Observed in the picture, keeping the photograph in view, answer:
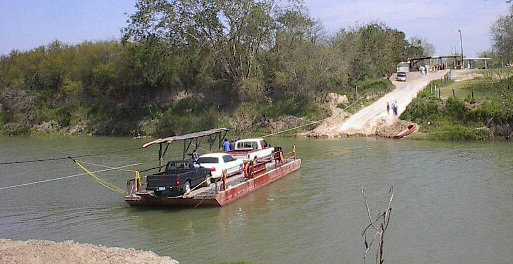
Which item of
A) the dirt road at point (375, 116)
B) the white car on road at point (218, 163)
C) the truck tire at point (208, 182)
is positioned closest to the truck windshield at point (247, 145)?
the white car on road at point (218, 163)

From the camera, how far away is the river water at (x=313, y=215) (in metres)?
17.1

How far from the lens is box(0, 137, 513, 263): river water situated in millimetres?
17125

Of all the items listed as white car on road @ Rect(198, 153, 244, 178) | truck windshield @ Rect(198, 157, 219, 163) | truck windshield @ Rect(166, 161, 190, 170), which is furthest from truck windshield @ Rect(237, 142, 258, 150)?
truck windshield @ Rect(166, 161, 190, 170)

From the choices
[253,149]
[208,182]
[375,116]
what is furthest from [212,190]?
[375,116]

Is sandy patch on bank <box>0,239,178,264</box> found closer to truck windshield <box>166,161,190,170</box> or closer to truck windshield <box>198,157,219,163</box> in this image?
truck windshield <box>166,161,190,170</box>

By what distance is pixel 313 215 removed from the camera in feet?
71.2

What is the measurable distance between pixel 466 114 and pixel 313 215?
105ft

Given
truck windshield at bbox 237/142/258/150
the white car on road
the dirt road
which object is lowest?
the white car on road

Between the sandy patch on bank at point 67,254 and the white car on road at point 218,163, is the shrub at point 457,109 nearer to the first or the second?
the white car on road at point 218,163

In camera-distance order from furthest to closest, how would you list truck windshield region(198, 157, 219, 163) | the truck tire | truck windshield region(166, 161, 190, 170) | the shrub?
the shrub → truck windshield region(198, 157, 219, 163) → the truck tire → truck windshield region(166, 161, 190, 170)

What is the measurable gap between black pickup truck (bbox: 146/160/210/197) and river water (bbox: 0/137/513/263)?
853mm

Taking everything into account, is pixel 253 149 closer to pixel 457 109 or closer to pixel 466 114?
pixel 466 114

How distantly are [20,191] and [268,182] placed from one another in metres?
12.8

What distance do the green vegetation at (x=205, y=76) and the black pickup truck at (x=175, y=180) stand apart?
34792mm
